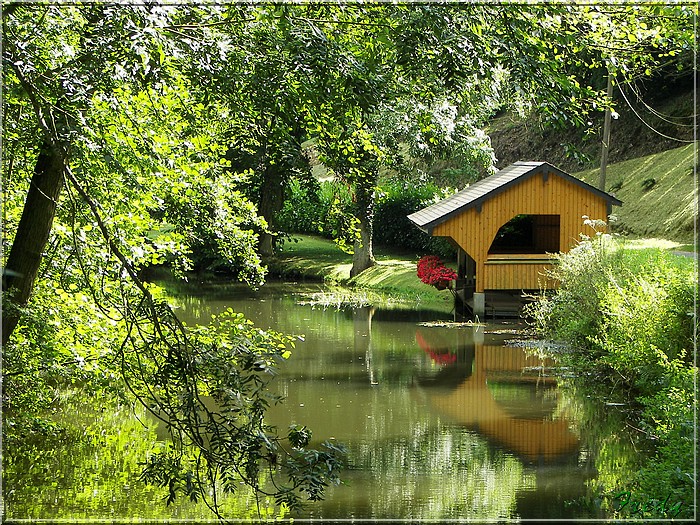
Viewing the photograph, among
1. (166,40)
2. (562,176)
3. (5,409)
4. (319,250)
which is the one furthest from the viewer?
(319,250)

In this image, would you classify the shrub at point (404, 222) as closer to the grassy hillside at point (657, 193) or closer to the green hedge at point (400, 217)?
the green hedge at point (400, 217)

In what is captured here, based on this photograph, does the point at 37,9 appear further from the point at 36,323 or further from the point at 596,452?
the point at 596,452

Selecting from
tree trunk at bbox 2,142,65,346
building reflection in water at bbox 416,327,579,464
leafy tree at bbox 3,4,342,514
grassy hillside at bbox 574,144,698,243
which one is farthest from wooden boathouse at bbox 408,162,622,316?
tree trunk at bbox 2,142,65,346

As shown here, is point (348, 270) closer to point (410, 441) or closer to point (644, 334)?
point (410, 441)

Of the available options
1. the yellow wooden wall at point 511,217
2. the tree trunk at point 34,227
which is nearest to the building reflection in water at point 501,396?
the yellow wooden wall at point 511,217

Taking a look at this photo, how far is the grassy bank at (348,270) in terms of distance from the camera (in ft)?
85.1

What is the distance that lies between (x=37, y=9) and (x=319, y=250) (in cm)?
2923

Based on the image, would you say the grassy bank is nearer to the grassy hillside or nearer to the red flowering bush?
the red flowering bush

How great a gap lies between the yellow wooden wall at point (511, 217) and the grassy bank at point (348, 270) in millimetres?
2784

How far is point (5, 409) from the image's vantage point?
934 cm

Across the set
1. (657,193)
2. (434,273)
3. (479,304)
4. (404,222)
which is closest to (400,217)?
(404,222)

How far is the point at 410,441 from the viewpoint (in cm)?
1140

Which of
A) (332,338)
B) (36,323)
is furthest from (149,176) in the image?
(332,338)

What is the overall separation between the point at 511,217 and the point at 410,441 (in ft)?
37.3
